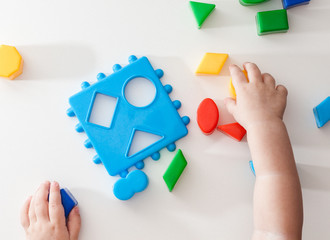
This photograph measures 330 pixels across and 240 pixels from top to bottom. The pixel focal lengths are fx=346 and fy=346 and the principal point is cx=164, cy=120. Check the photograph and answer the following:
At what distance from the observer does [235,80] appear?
26.4 inches

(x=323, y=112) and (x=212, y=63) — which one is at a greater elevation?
(x=212, y=63)

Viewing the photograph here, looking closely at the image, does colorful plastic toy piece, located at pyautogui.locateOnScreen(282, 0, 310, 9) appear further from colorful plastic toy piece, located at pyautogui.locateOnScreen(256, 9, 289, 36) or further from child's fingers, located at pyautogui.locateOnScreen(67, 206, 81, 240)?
child's fingers, located at pyautogui.locateOnScreen(67, 206, 81, 240)

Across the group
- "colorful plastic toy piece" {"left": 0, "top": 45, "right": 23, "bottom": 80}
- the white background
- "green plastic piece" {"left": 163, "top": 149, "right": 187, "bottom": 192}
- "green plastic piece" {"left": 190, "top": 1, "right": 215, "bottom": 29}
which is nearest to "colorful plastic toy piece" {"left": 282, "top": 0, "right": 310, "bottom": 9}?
the white background

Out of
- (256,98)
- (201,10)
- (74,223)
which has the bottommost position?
(74,223)

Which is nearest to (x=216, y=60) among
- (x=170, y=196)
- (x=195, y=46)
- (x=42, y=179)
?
(x=195, y=46)

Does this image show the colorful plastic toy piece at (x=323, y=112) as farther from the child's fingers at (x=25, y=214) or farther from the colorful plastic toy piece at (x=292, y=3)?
the child's fingers at (x=25, y=214)

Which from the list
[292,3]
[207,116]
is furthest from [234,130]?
[292,3]

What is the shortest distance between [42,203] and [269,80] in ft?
1.63

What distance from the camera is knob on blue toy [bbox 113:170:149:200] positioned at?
667mm

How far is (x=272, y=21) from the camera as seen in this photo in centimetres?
72

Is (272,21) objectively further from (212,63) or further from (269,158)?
(269,158)

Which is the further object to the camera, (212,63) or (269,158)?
(212,63)

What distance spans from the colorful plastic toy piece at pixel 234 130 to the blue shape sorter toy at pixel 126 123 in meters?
Answer: 0.08

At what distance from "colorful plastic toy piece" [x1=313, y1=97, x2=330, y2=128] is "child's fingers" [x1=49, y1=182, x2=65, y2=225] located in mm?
535
